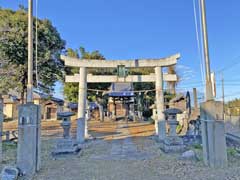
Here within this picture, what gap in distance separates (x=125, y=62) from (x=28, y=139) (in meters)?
6.28

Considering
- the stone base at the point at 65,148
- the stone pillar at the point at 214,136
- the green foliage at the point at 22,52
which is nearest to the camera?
the stone pillar at the point at 214,136

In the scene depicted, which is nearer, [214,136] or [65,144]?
[214,136]

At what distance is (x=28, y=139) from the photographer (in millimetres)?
4730

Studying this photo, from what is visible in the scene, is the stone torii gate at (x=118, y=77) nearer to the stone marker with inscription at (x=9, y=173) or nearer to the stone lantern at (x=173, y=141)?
the stone lantern at (x=173, y=141)

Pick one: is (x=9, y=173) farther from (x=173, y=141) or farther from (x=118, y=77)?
(x=118, y=77)

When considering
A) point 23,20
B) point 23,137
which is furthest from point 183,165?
point 23,20

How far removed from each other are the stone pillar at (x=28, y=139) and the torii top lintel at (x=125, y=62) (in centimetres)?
535

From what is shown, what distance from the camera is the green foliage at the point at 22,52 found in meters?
13.2

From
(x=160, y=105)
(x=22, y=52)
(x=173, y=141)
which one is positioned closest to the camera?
(x=173, y=141)

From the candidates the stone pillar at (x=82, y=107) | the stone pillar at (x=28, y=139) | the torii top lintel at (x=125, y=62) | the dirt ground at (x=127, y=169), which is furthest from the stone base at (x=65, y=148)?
the torii top lintel at (x=125, y=62)

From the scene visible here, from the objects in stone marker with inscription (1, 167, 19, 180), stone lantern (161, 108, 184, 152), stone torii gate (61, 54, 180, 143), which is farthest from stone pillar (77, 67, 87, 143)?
stone marker with inscription (1, 167, 19, 180)

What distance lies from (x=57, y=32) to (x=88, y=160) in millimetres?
11694

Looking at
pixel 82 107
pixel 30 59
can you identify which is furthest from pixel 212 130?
pixel 82 107

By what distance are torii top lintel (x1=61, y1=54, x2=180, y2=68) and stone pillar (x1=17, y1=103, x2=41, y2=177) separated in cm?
535
